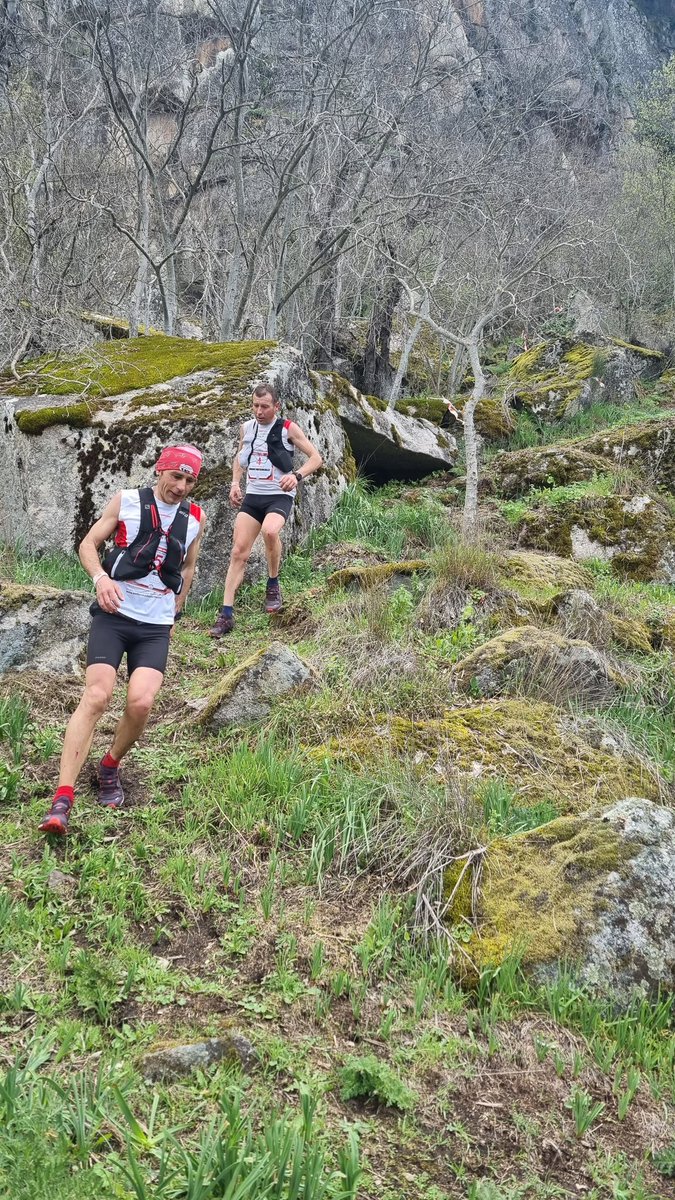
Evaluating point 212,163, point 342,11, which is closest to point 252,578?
point 342,11

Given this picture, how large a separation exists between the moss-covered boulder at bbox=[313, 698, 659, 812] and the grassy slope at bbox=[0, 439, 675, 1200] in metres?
0.13

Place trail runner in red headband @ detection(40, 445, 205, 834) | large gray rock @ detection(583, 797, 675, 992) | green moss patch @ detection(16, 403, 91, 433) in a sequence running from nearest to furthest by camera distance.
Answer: large gray rock @ detection(583, 797, 675, 992) → trail runner in red headband @ detection(40, 445, 205, 834) → green moss patch @ detection(16, 403, 91, 433)

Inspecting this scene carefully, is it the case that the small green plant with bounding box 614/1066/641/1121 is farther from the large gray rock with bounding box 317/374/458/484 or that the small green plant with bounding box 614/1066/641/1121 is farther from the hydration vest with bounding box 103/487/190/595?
the large gray rock with bounding box 317/374/458/484

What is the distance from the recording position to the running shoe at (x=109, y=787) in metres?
3.96

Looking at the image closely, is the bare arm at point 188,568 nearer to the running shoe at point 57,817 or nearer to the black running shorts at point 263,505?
the running shoe at point 57,817

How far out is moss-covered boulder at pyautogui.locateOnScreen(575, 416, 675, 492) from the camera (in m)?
9.80

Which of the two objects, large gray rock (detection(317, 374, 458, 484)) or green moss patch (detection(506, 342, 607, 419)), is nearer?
large gray rock (detection(317, 374, 458, 484))

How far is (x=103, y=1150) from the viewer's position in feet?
6.98

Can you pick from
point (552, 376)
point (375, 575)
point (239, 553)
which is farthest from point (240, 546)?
point (552, 376)

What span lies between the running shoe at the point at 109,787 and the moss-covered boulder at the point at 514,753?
3.34ft

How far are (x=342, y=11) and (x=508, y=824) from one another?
1295 centimetres

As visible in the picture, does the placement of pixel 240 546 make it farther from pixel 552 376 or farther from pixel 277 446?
pixel 552 376

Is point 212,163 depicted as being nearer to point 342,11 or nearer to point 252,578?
point 342,11

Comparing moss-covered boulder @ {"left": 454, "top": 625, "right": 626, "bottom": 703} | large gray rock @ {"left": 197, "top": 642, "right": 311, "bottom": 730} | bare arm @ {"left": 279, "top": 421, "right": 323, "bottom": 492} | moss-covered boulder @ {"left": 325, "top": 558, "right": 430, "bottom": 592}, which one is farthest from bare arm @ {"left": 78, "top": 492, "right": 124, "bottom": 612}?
moss-covered boulder @ {"left": 325, "top": 558, "right": 430, "bottom": 592}
